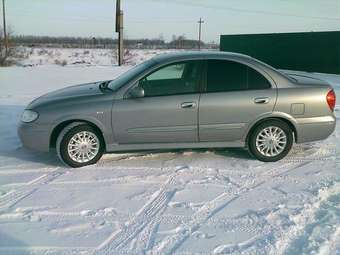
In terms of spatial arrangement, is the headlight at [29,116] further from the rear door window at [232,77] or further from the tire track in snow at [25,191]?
the rear door window at [232,77]

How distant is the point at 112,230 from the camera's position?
3805 mm

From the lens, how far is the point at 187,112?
5.62 metres

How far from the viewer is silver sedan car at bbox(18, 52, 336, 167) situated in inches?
219

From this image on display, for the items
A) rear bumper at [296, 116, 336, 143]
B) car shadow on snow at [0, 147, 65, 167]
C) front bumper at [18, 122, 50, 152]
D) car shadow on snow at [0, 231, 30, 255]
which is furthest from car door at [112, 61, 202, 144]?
car shadow on snow at [0, 231, 30, 255]

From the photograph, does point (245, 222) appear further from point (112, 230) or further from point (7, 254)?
point (7, 254)

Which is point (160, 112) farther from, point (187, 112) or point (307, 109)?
point (307, 109)

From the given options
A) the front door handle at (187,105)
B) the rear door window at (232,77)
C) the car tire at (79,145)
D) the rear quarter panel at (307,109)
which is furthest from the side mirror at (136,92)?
the rear quarter panel at (307,109)

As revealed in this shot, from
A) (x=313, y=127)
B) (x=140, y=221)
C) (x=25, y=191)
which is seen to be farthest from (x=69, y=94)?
(x=313, y=127)

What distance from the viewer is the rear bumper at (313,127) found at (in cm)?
589

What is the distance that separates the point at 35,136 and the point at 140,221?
2.42 m

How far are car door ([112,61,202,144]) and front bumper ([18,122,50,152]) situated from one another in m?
1.00

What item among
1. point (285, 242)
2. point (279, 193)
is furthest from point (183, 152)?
point (285, 242)

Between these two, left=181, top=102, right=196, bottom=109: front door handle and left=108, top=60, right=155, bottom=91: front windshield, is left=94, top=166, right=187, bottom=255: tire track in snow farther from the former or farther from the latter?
left=108, top=60, right=155, bottom=91: front windshield

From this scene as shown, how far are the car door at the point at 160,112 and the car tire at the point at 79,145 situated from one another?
13.2 inches
